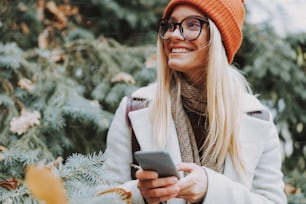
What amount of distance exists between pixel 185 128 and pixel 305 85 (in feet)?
5.10

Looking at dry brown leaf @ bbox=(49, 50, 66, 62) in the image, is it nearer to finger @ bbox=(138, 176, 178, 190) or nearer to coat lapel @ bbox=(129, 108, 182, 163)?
coat lapel @ bbox=(129, 108, 182, 163)

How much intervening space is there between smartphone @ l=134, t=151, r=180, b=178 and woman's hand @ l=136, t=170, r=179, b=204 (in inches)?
0.6

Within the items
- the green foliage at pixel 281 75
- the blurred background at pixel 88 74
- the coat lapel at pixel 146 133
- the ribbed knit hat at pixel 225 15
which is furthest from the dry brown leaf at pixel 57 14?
the coat lapel at pixel 146 133

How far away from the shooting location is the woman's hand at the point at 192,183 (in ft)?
4.33

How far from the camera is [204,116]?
1.77 m

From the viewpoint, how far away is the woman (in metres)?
1.66

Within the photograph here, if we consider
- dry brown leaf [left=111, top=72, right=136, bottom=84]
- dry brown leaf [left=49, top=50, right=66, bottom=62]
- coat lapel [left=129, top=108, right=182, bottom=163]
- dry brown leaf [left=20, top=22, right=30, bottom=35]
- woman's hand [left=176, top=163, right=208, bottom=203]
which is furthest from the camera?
dry brown leaf [left=20, top=22, right=30, bottom=35]

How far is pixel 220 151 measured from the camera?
5.49ft

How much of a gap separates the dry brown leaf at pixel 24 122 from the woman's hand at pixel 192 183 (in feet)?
2.59

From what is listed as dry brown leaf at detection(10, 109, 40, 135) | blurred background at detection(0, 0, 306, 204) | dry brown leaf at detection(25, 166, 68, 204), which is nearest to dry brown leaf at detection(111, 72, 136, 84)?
blurred background at detection(0, 0, 306, 204)

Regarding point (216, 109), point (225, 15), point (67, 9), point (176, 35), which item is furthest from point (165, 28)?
point (67, 9)

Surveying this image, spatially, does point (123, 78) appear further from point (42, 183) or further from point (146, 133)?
point (42, 183)

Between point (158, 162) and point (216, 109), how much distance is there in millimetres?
662

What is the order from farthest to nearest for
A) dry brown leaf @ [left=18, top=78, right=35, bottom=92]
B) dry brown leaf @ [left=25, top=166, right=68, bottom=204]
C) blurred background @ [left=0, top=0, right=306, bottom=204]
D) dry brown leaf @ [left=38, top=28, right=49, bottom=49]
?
dry brown leaf @ [left=38, top=28, right=49, bottom=49]
dry brown leaf @ [left=18, top=78, right=35, bottom=92]
blurred background @ [left=0, top=0, right=306, bottom=204]
dry brown leaf @ [left=25, top=166, right=68, bottom=204]
